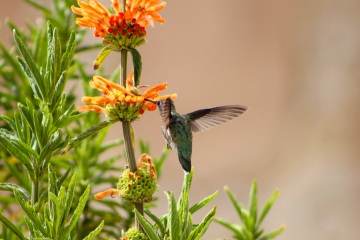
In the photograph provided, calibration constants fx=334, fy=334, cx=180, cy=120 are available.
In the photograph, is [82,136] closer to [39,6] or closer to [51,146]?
[51,146]

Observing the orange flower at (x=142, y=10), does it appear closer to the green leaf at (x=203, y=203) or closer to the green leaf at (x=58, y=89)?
the green leaf at (x=58, y=89)

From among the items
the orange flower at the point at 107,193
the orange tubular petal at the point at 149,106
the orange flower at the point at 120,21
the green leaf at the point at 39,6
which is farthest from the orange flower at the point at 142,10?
the green leaf at the point at 39,6

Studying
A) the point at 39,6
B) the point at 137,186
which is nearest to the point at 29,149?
the point at 137,186

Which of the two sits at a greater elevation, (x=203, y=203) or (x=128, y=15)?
(x=128, y=15)

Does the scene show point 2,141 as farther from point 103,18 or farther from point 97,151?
point 97,151

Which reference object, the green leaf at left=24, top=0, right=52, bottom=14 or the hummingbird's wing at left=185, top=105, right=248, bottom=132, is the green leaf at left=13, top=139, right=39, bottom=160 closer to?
the hummingbird's wing at left=185, top=105, right=248, bottom=132

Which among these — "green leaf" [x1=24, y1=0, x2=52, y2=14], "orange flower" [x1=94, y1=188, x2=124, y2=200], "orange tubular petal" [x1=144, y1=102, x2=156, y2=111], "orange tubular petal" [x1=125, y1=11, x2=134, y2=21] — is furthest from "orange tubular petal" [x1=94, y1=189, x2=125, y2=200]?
"green leaf" [x1=24, y1=0, x2=52, y2=14]

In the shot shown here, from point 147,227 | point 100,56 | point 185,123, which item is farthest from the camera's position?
point 185,123

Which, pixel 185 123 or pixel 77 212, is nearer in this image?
pixel 77 212
